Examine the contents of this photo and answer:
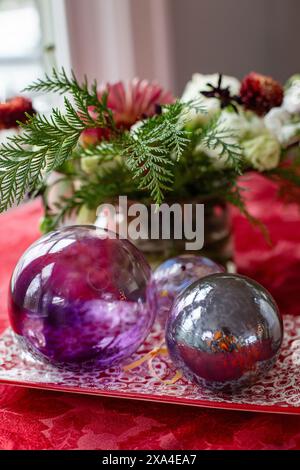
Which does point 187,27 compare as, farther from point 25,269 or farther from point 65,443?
point 65,443

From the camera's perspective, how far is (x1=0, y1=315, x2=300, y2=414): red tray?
0.54 meters

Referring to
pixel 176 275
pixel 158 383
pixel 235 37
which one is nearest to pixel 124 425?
pixel 158 383

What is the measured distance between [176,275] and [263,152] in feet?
0.66

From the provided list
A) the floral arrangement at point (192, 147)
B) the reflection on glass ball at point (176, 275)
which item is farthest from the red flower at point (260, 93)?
the reflection on glass ball at point (176, 275)

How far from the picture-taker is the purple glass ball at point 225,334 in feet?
1.73

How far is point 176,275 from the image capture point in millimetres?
675

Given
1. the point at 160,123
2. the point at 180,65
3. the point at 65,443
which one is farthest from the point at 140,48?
the point at 65,443

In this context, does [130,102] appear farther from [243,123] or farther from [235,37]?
[235,37]

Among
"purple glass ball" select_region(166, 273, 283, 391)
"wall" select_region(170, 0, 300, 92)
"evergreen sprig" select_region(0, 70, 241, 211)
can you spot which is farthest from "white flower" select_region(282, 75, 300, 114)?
"wall" select_region(170, 0, 300, 92)

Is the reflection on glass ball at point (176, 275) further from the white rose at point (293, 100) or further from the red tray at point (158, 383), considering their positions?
the white rose at point (293, 100)

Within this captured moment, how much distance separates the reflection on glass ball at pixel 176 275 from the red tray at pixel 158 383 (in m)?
0.06

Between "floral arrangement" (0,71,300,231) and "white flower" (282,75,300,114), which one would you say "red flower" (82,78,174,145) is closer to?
"floral arrangement" (0,71,300,231)

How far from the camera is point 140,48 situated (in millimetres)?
1432
